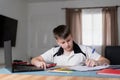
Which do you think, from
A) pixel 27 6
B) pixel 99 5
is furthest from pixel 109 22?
pixel 27 6

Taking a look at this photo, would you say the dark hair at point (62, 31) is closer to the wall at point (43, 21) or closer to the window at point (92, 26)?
the window at point (92, 26)

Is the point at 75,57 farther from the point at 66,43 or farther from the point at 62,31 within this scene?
the point at 62,31

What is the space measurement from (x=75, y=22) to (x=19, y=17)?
1.50 m

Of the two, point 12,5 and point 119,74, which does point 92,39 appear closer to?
point 12,5

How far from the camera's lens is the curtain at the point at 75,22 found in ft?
18.9

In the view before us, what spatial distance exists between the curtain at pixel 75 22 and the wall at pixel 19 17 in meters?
1.23

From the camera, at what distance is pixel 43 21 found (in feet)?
20.0

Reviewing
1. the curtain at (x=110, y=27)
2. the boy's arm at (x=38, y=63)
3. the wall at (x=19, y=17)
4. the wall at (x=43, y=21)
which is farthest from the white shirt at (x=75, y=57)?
the wall at (x=43, y=21)

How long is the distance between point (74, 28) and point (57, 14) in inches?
25.9

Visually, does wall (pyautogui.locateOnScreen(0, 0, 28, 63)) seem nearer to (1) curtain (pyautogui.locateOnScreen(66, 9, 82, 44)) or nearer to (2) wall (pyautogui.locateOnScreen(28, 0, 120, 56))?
(2) wall (pyautogui.locateOnScreen(28, 0, 120, 56))

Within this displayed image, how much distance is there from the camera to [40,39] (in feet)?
20.1

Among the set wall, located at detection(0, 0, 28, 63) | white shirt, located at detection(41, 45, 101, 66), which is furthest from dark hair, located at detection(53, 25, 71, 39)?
wall, located at detection(0, 0, 28, 63)

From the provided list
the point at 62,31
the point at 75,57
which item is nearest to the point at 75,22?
the point at 75,57

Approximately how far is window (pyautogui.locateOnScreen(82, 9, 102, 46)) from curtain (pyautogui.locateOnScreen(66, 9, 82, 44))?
0.12 m
